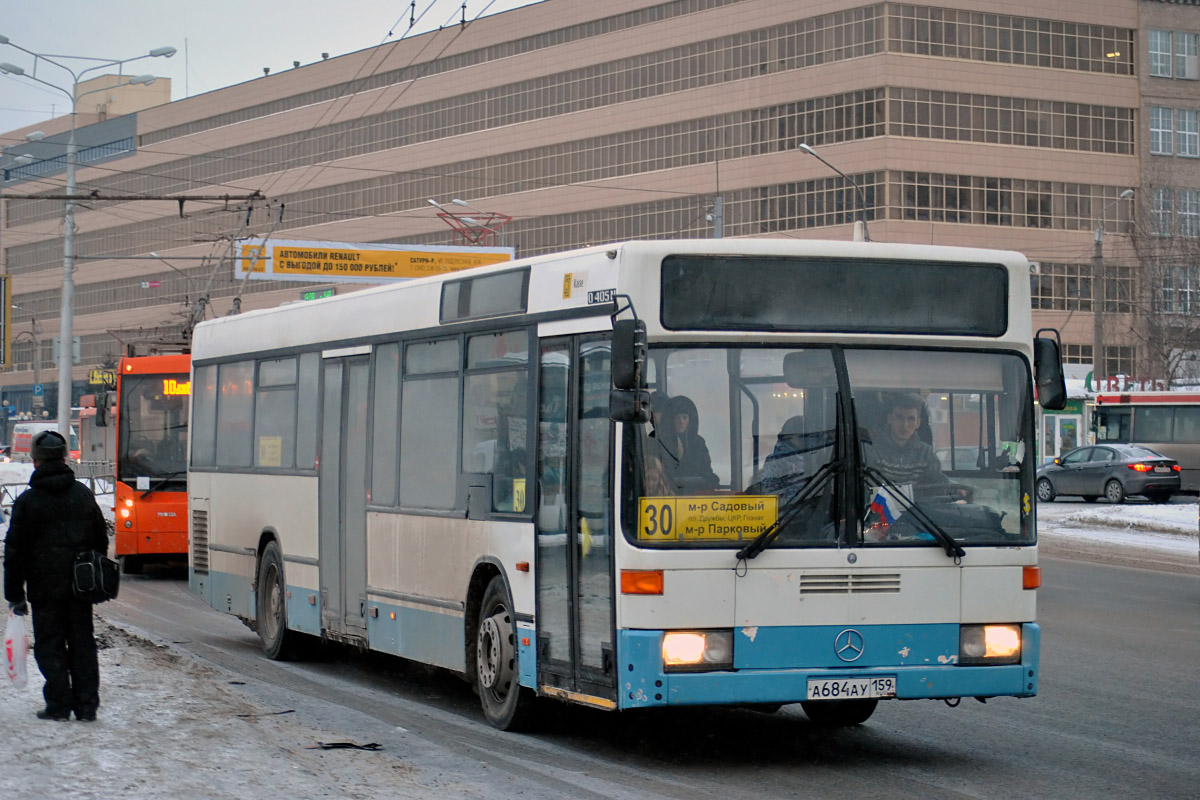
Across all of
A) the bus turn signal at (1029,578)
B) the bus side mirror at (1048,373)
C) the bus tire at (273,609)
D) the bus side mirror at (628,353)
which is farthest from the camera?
the bus tire at (273,609)

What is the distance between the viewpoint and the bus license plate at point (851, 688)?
823cm

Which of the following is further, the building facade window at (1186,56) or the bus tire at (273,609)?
the building facade window at (1186,56)

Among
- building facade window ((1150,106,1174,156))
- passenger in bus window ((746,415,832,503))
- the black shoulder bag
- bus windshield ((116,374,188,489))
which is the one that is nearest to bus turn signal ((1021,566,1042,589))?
passenger in bus window ((746,415,832,503))

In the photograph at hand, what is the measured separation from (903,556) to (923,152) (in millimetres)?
54161

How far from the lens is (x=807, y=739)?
9414 millimetres

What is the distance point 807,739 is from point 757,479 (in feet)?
6.41

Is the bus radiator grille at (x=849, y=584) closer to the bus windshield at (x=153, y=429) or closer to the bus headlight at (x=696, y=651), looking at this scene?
the bus headlight at (x=696, y=651)

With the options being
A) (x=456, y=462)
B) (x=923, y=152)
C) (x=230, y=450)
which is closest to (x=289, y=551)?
(x=230, y=450)

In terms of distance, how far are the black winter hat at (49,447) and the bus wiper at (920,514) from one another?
4373mm

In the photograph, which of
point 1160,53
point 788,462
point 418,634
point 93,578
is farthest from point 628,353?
point 1160,53

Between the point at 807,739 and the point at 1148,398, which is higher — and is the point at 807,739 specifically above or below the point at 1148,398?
below

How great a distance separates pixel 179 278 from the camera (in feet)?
296

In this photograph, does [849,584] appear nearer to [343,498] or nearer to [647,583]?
[647,583]

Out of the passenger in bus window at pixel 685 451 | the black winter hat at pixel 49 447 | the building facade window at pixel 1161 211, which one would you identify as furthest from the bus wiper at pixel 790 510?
the building facade window at pixel 1161 211
